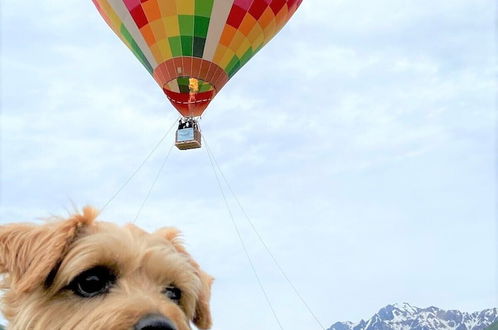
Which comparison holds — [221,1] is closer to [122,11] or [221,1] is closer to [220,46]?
[220,46]

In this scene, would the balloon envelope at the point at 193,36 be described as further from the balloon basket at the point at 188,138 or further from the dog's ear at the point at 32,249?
the dog's ear at the point at 32,249

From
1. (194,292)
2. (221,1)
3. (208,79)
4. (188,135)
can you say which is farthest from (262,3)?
(194,292)

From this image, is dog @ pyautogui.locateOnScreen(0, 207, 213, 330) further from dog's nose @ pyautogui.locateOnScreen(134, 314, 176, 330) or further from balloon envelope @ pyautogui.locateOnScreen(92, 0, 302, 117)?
balloon envelope @ pyautogui.locateOnScreen(92, 0, 302, 117)

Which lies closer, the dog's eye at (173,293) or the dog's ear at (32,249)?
the dog's ear at (32,249)

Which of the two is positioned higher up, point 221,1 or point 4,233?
point 221,1

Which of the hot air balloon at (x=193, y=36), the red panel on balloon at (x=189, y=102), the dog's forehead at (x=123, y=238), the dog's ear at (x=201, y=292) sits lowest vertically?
the dog's ear at (x=201, y=292)

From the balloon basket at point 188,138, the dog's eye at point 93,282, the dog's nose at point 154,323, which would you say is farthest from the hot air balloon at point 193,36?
the dog's nose at point 154,323

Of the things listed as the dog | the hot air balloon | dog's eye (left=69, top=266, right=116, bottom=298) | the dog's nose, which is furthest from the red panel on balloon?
the dog's nose

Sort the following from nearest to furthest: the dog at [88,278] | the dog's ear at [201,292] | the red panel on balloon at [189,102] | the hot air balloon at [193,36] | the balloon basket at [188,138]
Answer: the dog at [88,278], the dog's ear at [201,292], the hot air balloon at [193,36], the balloon basket at [188,138], the red panel on balloon at [189,102]
